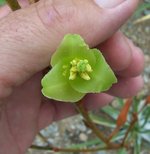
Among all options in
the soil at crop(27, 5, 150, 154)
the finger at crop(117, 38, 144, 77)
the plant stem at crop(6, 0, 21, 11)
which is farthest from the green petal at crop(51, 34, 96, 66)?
the soil at crop(27, 5, 150, 154)

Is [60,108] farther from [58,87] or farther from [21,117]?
[58,87]

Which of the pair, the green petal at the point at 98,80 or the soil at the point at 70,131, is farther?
the soil at the point at 70,131

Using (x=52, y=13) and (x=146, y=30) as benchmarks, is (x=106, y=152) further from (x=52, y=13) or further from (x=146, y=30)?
(x=52, y=13)

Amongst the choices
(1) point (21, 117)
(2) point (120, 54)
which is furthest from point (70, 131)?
(2) point (120, 54)

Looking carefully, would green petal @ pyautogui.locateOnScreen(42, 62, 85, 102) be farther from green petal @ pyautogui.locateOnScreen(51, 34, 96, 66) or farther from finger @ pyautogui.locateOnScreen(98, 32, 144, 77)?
finger @ pyautogui.locateOnScreen(98, 32, 144, 77)

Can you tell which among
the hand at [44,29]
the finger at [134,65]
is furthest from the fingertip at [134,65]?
the hand at [44,29]

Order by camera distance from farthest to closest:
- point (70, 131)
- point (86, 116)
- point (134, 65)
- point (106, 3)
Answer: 1. point (70, 131)
2. point (134, 65)
3. point (86, 116)
4. point (106, 3)

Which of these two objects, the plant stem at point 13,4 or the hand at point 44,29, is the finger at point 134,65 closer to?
the hand at point 44,29
